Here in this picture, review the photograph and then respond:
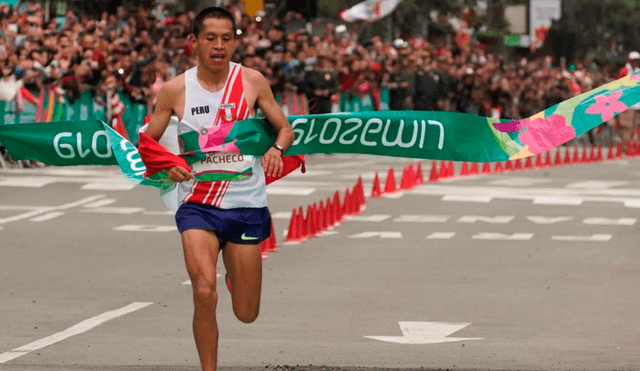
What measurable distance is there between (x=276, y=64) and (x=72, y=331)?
24966 mm

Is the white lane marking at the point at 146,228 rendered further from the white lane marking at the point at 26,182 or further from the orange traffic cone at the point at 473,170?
the orange traffic cone at the point at 473,170

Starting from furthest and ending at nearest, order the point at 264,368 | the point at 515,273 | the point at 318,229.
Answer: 1. the point at 318,229
2. the point at 515,273
3. the point at 264,368

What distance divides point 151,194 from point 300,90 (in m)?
13.5

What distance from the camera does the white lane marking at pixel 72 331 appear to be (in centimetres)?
880

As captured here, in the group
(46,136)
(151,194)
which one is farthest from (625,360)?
(151,194)

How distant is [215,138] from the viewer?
759cm

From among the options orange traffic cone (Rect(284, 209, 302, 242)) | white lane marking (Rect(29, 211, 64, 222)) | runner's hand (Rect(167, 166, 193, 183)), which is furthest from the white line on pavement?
runner's hand (Rect(167, 166, 193, 183))

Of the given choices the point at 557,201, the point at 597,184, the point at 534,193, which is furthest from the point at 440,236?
the point at 597,184

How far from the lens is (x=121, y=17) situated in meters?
32.1

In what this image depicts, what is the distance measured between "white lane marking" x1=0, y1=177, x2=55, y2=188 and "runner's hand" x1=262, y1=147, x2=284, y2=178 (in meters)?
16.0

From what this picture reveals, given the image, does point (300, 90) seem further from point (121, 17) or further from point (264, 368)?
point (264, 368)

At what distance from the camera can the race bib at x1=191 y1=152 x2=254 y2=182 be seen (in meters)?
7.64

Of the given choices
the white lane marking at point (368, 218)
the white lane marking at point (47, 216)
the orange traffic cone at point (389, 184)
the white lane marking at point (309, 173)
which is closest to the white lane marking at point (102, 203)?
the white lane marking at point (47, 216)

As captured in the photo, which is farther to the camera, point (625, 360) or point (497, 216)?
point (497, 216)
